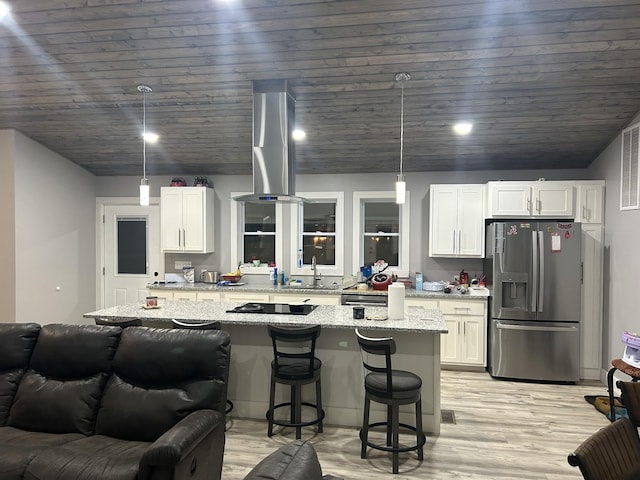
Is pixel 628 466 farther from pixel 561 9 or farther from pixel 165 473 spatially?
pixel 561 9

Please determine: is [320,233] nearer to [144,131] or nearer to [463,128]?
[463,128]

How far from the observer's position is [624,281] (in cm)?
406

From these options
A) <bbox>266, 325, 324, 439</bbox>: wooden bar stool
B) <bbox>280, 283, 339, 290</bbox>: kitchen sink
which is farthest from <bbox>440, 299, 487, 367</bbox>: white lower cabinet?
<bbox>266, 325, 324, 439</bbox>: wooden bar stool

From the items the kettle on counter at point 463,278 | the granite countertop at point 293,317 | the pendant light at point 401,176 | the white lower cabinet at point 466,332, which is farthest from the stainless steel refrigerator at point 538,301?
the pendant light at point 401,176

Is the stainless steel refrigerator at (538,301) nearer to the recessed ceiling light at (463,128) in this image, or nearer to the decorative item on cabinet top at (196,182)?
the recessed ceiling light at (463,128)

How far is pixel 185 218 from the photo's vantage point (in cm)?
556

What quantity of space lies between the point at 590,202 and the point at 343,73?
3156mm

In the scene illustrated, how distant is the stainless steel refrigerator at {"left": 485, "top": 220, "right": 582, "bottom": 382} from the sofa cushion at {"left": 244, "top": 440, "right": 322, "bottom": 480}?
3773mm

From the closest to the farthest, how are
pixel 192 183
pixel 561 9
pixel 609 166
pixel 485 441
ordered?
pixel 561 9 < pixel 485 441 < pixel 609 166 < pixel 192 183

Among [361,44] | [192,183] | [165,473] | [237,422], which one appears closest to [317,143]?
[361,44]

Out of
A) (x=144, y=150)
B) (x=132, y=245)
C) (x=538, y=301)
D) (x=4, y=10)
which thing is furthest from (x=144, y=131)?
(x=538, y=301)

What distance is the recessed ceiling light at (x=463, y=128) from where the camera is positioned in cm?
425

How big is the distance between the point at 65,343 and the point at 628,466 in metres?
2.95

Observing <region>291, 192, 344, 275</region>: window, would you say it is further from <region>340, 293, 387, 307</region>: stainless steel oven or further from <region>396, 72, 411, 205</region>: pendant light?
<region>396, 72, 411, 205</region>: pendant light
